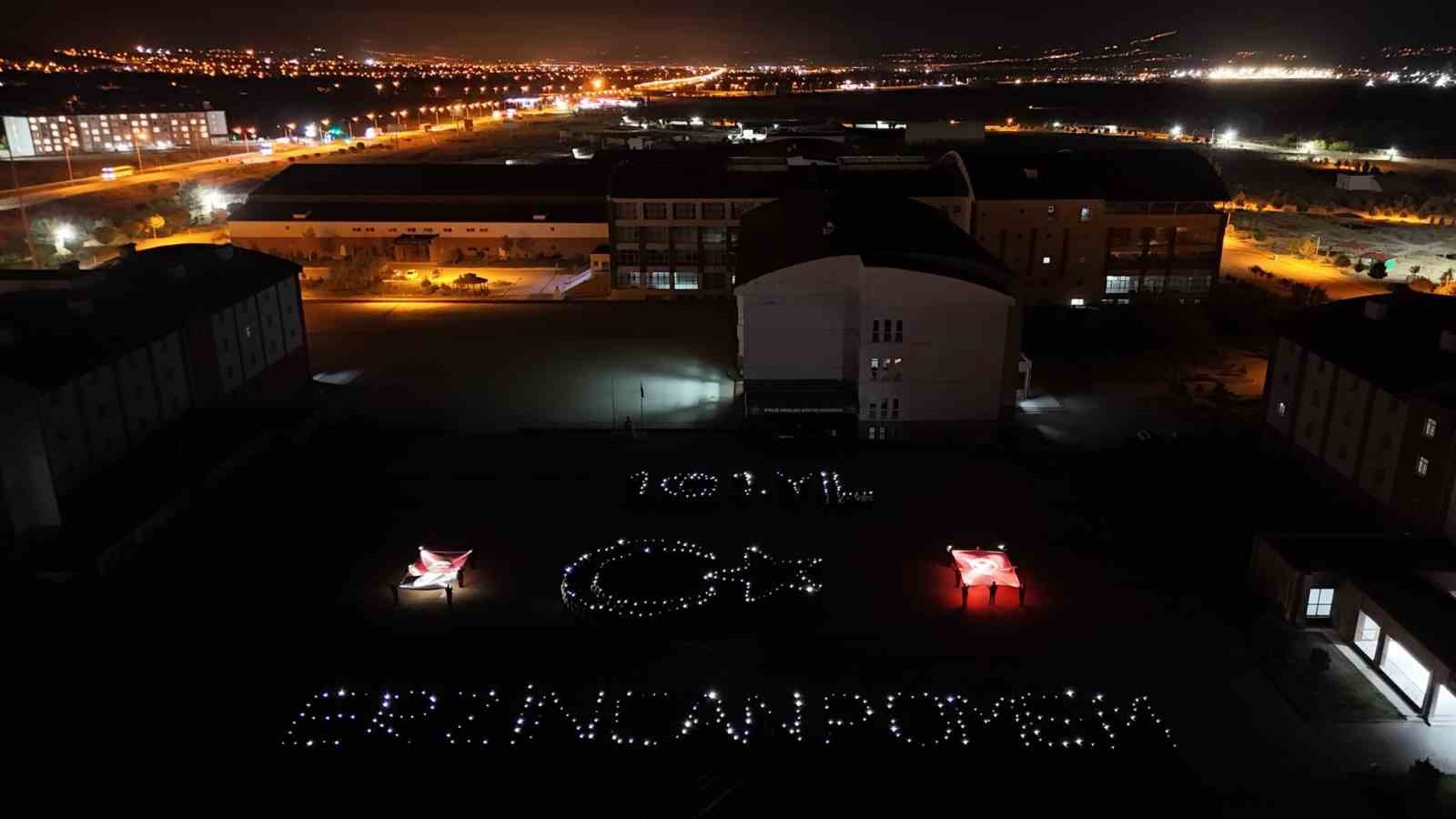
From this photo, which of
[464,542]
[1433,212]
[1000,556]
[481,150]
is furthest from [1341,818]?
[481,150]

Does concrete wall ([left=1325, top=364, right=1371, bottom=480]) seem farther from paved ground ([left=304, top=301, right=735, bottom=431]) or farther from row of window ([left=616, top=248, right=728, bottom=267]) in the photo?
row of window ([left=616, top=248, right=728, bottom=267])

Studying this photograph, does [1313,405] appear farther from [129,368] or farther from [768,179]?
[129,368]

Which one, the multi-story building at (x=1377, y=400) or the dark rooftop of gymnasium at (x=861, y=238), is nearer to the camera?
the multi-story building at (x=1377, y=400)

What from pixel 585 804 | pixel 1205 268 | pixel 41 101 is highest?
pixel 41 101

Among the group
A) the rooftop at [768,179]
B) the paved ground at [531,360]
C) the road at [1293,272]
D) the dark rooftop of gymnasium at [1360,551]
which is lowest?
the paved ground at [531,360]

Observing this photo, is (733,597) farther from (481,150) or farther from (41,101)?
(41,101)

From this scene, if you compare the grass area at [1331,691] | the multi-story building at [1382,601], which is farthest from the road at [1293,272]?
the grass area at [1331,691]

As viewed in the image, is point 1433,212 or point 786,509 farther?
point 1433,212

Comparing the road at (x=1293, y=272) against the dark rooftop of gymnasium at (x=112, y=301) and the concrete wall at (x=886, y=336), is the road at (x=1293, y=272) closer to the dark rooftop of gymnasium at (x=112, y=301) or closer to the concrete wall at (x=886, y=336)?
the concrete wall at (x=886, y=336)
